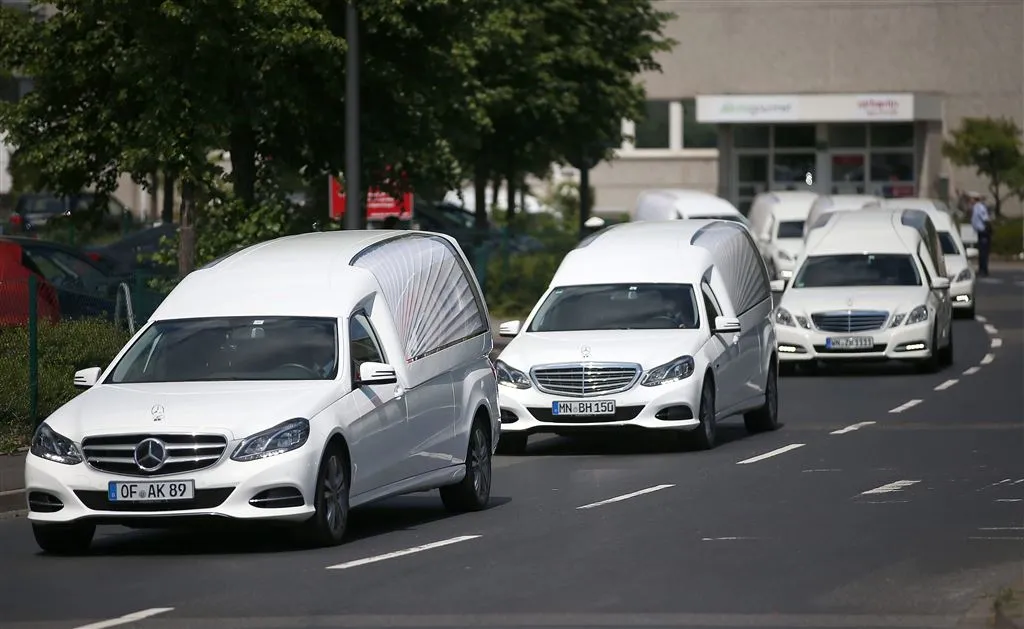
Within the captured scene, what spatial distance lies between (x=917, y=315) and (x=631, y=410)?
10.1m

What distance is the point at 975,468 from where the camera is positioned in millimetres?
16969

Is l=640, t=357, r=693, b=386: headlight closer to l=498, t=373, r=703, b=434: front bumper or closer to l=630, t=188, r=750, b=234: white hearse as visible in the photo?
l=498, t=373, r=703, b=434: front bumper

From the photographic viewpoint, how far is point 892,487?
15.7 m

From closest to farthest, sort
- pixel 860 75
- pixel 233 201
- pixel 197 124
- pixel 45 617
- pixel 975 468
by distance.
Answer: pixel 45 617 → pixel 975 468 → pixel 197 124 → pixel 233 201 → pixel 860 75

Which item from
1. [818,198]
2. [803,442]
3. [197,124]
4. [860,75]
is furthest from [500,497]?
[860,75]

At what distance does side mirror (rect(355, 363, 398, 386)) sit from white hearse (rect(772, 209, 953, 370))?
15.2 metres

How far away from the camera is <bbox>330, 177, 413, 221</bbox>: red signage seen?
27.3 meters

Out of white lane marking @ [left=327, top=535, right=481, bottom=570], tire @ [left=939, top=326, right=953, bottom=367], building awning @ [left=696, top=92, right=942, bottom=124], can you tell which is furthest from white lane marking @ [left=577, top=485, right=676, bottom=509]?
building awning @ [left=696, top=92, right=942, bottom=124]

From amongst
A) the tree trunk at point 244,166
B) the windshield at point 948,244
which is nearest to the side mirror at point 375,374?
the tree trunk at point 244,166

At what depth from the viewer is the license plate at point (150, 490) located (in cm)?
1220

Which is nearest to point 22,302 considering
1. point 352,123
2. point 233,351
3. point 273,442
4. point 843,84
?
point 233,351

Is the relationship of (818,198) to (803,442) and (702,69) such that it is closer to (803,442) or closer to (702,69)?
(803,442)

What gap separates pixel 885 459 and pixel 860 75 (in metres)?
68.0

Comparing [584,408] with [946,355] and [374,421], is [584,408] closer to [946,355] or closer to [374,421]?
[374,421]
